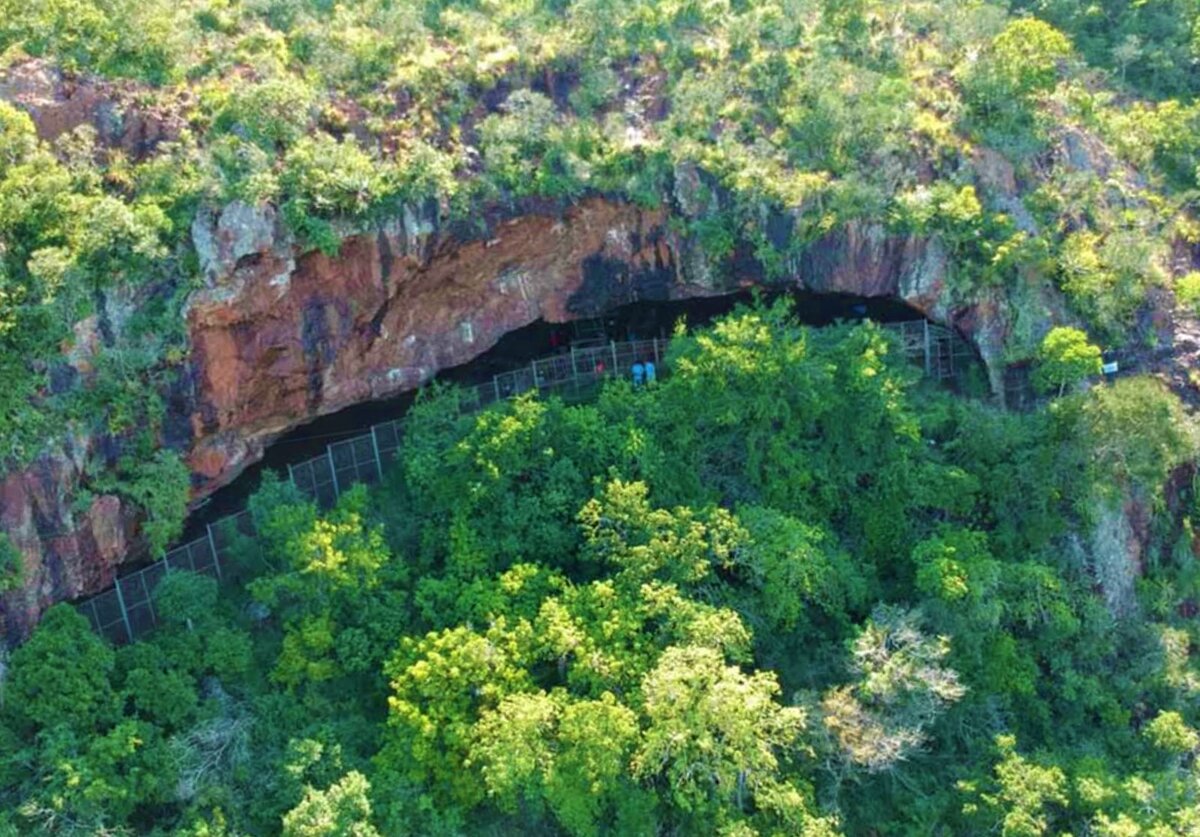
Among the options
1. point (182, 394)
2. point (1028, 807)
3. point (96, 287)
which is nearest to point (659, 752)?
point (1028, 807)

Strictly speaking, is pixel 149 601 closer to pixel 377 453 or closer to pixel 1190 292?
pixel 377 453

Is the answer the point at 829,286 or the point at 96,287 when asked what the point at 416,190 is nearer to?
the point at 96,287

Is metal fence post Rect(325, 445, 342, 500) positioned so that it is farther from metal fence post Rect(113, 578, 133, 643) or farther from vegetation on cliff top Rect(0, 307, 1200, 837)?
metal fence post Rect(113, 578, 133, 643)

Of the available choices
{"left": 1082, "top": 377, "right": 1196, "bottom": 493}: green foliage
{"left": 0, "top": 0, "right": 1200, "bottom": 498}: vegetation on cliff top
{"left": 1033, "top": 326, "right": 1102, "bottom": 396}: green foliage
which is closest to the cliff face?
{"left": 0, "top": 0, "right": 1200, "bottom": 498}: vegetation on cliff top

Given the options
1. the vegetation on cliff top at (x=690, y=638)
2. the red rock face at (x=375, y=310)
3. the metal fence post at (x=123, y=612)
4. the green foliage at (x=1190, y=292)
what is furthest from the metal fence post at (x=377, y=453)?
the green foliage at (x=1190, y=292)

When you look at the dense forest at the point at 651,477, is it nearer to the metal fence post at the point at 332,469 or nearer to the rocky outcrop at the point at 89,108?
the rocky outcrop at the point at 89,108

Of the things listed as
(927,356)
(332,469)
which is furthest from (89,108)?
(927,356)
